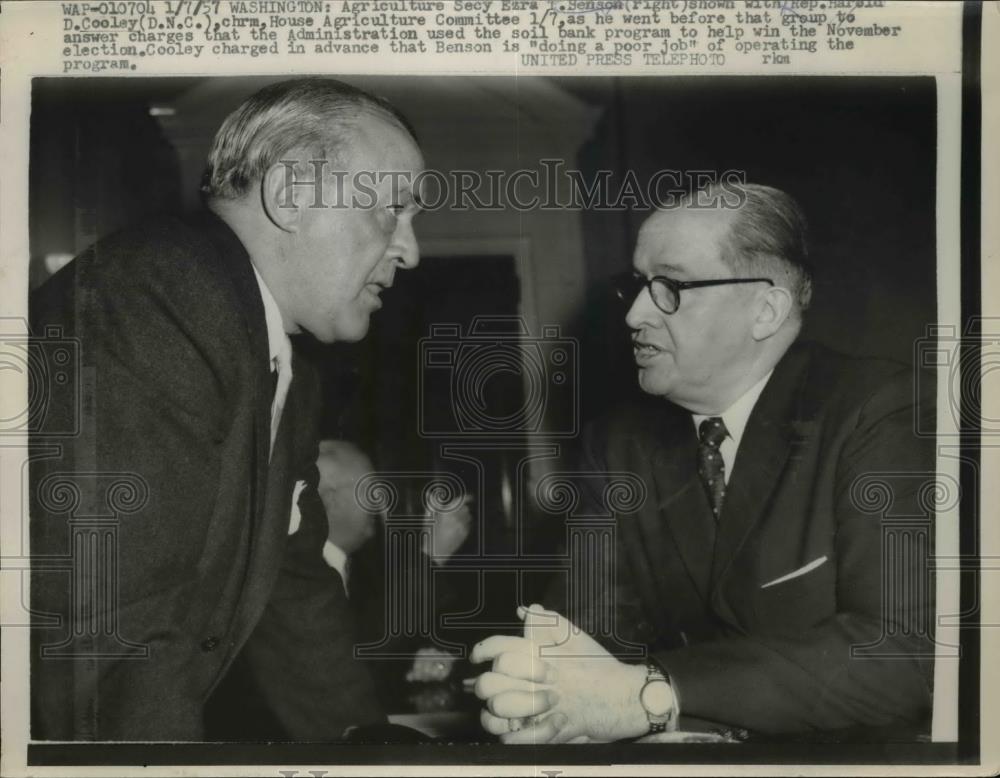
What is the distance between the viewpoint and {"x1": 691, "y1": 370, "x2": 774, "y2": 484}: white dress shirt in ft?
7.54

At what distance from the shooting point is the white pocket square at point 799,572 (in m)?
2.27

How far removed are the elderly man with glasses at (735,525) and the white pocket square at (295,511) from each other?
50 centimetres

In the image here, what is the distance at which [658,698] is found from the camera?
2281 mm

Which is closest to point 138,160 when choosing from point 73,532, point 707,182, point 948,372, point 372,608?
point 73,532

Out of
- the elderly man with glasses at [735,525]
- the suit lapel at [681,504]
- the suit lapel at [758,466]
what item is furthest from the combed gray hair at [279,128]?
the suit lapel at [758,466]

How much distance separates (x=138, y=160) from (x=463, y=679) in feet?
4.58

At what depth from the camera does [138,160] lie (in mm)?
2277

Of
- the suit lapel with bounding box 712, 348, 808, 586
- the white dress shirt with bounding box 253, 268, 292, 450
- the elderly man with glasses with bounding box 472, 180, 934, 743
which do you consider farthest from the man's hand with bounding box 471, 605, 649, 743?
the white dress shirt with bounding box 253, 268, 292, 450
